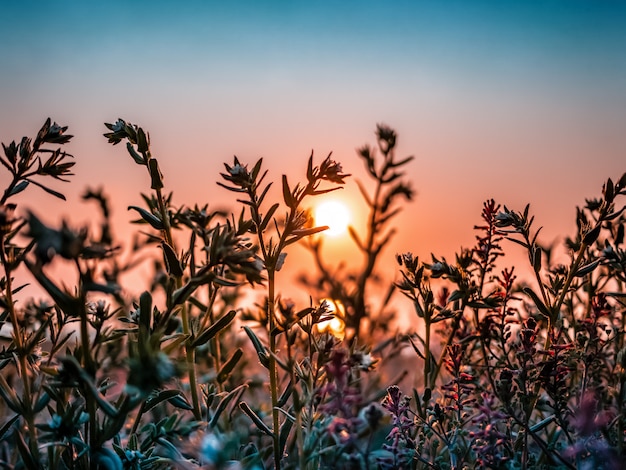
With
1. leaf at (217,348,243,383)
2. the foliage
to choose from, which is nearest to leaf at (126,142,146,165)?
the foliage

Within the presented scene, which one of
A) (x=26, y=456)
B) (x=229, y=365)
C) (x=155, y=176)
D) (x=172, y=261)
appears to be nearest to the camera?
(x=26, y=456)

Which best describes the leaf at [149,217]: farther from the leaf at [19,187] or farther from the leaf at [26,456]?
the leaf at [26,456]

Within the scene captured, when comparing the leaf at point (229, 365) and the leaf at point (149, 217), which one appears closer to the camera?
the leaf at point (149, 217)

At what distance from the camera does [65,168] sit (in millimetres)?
1766

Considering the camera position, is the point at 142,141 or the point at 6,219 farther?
the point at 142,141

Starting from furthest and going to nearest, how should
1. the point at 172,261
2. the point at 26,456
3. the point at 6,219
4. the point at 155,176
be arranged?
the point at 155,176 < the point at 172,261 < the point at 26,456 < the point at 6,219

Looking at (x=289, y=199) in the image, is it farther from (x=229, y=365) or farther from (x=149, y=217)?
(x=229, y=365)

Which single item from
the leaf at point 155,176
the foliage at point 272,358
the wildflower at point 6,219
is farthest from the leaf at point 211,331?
the wildflower at point 6,219

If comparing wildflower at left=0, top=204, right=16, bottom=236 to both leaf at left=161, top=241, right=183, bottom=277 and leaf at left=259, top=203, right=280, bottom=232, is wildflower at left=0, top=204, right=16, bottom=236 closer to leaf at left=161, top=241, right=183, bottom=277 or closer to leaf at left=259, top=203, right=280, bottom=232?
leaf at left=161, top=241, right=183, bottom=277

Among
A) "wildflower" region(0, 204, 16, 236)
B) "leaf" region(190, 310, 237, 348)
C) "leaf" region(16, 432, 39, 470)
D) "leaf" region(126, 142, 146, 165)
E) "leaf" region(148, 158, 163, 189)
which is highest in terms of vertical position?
"leaf" region(126, 142, 146, 165)

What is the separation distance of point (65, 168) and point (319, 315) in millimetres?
783

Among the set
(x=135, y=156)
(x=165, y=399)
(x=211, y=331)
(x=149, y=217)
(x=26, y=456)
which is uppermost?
(x=135, y=156)

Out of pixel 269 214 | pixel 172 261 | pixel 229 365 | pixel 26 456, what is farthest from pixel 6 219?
pixel 229 365

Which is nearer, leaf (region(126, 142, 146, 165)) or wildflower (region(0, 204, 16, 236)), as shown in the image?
wildflower (region(0, 204, 16, 236))
